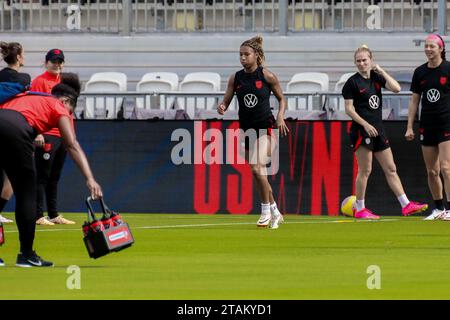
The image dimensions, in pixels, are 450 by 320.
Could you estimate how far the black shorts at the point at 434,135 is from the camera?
58.3 ft

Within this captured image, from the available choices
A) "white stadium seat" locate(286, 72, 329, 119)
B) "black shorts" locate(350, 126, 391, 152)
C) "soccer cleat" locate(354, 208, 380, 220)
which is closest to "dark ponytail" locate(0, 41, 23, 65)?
"black shorts" locate(350, 126, 391, 152)

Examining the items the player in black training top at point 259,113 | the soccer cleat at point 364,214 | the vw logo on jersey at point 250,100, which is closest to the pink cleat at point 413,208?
the soccer cleat at point 364,214

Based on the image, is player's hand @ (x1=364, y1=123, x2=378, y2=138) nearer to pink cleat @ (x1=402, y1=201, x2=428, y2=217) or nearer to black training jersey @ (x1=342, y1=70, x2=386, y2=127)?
black training jersey @ (x1=342, y1=70, x2=386, y2=127)

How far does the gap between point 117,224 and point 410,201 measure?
29.8 ft

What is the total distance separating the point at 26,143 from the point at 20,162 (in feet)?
0.52

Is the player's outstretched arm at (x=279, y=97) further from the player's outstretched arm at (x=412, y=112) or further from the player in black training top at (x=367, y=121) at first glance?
the player's outstretched arm at (x=412, y=112)

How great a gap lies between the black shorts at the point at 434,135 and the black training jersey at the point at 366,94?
0.67 meters

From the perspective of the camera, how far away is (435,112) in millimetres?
17938

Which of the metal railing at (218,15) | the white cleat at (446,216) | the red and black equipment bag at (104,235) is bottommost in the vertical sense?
the white cleat at (446,216)

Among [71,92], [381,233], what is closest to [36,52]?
[381,233]

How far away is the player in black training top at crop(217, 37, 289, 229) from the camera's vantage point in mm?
16625

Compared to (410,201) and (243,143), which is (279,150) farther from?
(243,143)

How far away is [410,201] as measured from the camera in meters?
19.8

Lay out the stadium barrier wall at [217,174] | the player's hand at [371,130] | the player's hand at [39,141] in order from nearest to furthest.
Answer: the player's hand at [39,141], the player's hand at [371,130], the stadium barrier wall at [217,174]
